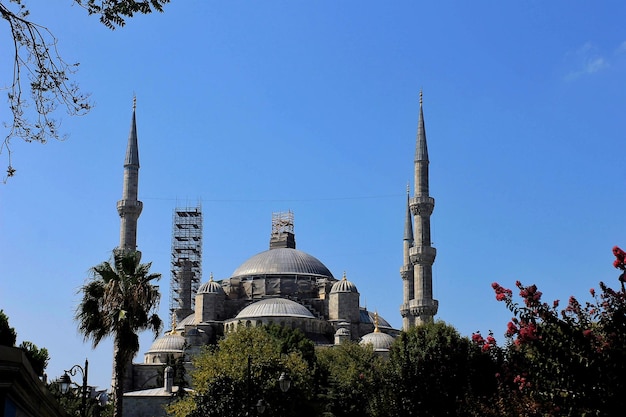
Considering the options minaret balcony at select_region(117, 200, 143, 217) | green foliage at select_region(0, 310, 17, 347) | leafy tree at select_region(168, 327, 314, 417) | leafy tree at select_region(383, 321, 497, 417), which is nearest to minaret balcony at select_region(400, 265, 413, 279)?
minaret balcony at select_region(117, 200, 143, 217)

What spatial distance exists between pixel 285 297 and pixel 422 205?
20.5 m

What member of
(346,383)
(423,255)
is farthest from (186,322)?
(346,383)

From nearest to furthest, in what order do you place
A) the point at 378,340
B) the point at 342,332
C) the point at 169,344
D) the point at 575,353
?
the point at 575,353 → the point at 378,340 → the point at 342,332 → the point at 169,344

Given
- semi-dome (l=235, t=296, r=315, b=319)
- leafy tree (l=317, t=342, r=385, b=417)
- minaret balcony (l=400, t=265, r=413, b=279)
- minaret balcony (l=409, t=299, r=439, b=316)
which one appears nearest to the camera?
leafy tree (l=317, t=342, r=385, b=417)

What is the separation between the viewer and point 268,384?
32.4m

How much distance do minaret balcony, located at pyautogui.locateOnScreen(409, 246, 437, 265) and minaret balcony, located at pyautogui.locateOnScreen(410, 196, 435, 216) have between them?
2542mm

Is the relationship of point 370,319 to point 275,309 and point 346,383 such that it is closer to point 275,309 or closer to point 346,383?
point 275,309

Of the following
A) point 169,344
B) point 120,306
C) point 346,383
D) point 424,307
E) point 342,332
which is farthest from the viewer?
point 169,344

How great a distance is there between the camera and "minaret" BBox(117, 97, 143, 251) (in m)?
61.5

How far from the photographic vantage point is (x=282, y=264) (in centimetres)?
8062

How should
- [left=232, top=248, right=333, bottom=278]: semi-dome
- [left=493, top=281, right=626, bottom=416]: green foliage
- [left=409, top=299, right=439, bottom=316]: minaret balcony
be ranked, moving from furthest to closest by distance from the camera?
[left=232, top=248, right=333, bottom=278]: semi-dome < [left=409, top=299, right=439, bottom=316]: minaret balcony < [left=493, top=281, right=626, bottom=416]: green foliage

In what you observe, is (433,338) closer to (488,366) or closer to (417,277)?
(488,366)

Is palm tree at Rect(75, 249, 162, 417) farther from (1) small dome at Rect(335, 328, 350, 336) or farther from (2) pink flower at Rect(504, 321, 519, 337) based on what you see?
(1) small dome at Rect(335, 328, 350, 336)

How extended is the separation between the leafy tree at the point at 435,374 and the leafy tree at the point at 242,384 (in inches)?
165
